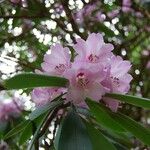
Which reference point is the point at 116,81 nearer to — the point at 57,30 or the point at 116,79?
the point at 116,79

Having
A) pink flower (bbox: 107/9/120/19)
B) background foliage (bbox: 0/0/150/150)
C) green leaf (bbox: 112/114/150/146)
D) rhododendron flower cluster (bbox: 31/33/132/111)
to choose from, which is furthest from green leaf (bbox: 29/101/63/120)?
pink flower (bbox: 107/9/120/19)

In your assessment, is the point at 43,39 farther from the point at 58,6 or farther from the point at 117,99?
the point at 117,99

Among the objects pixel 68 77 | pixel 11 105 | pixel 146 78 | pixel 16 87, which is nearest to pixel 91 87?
pixel 68 77

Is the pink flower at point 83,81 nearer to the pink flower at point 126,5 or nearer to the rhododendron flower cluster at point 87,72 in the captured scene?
the rhododendron flower cluster at point 87,72

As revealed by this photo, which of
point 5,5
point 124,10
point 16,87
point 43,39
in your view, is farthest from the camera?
point 124,10

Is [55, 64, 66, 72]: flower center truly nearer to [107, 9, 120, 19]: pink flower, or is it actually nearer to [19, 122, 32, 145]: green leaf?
[19, 122, 32, 145]: green leaf
